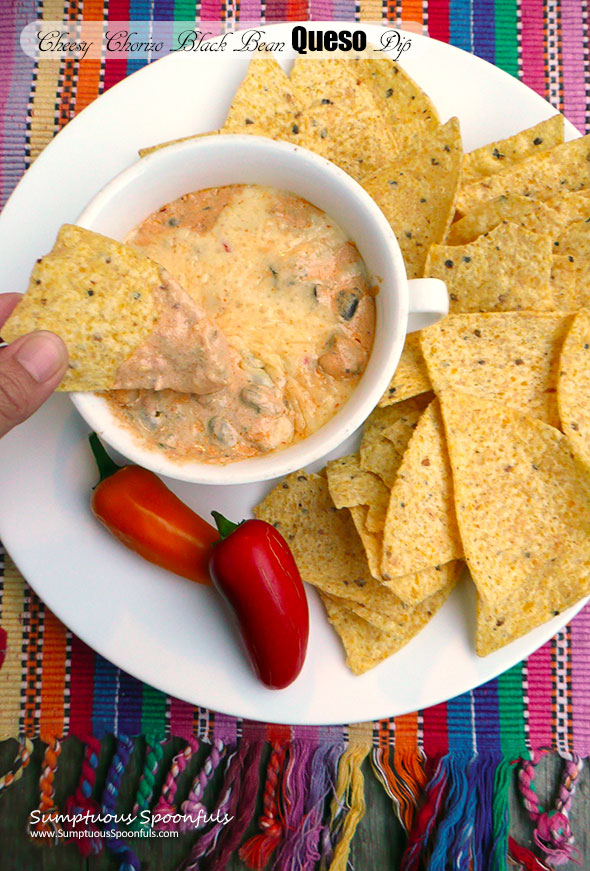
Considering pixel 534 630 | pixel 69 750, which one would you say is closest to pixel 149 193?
pixel 534 630

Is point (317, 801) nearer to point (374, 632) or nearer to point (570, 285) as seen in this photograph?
point (374, 632)

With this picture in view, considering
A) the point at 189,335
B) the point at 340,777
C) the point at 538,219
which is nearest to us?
the point at 189,335

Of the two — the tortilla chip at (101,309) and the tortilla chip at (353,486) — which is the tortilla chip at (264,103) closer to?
the tortilla chip at (101,309)

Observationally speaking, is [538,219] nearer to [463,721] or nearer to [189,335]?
[189,335]

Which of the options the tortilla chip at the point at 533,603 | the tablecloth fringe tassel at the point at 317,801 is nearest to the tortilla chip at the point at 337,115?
the tortilla chip at the point at 533,603

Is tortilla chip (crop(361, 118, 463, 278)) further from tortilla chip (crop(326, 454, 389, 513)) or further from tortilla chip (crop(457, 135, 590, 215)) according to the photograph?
tortilla chip (crop(326, 454, 389, 513))

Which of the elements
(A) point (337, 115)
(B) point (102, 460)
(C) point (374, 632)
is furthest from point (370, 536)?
(A) point (337, 115)
